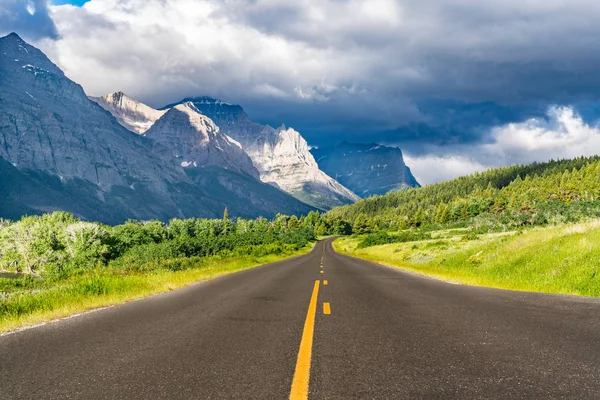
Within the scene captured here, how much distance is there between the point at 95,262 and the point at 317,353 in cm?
8385

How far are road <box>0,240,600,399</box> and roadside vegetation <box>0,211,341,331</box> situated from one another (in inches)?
95.5

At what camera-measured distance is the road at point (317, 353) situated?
14.6 feet

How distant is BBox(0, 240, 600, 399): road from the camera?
446 centimetres

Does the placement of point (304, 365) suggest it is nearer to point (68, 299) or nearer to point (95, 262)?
point (68, 299)

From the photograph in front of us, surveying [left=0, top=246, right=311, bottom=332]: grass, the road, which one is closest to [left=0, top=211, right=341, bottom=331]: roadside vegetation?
[left=0, top=246, right=311, bottom=332]: grass

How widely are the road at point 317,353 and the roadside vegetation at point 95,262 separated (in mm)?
2426

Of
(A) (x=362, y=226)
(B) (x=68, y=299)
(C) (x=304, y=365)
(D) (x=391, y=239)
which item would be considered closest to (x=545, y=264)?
(C) (x=304, y=365)

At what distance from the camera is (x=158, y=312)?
401 inches

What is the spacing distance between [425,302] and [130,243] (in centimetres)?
11446

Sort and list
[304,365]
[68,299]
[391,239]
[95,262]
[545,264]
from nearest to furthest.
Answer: [304,365] < [68,299] < [545,264] < [95,262] < [391,239]

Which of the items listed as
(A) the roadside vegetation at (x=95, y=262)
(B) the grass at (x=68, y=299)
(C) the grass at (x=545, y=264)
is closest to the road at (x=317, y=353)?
(B) the grass at (x=68, y=299)

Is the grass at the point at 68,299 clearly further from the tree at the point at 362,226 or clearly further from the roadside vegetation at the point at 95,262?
the tree at the point at 362,226

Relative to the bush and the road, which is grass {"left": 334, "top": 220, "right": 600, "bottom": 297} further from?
the bush

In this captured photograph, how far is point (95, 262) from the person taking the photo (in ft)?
258
